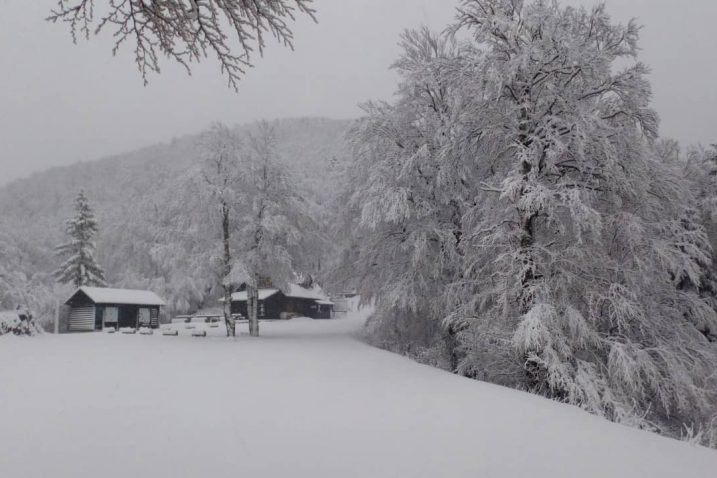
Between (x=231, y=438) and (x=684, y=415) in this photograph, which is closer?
(x=231, y=438)

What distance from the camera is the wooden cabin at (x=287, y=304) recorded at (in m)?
53.2

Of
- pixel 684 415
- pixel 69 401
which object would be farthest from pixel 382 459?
pixel 684 415

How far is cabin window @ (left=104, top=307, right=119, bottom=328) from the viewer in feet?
130

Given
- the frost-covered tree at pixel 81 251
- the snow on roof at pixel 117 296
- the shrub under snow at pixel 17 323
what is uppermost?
the frost-covered tree at pixel 81 251

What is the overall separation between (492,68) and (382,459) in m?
10.3

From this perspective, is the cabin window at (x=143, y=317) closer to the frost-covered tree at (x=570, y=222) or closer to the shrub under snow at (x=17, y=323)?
the shrub under snow at (x=17, y=323)

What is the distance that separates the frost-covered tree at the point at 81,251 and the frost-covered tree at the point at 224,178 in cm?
3099

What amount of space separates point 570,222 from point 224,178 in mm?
18965

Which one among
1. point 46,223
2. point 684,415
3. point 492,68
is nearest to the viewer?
point 492,68

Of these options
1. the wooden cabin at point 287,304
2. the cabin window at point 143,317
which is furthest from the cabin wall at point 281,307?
the cabin window at point 143,317

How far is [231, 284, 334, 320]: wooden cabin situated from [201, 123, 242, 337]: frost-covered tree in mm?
23675


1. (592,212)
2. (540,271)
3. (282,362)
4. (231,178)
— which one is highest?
(231,178)

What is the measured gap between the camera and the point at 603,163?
1316 centimetres

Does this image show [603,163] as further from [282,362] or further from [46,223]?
[46,223]
